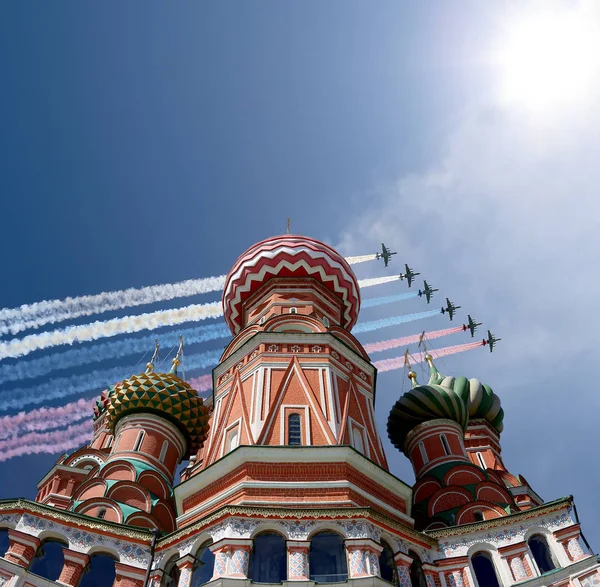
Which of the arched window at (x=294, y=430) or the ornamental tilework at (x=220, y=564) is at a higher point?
the arched window at (x=294, y=430)

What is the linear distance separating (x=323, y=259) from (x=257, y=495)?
10955 millimetres

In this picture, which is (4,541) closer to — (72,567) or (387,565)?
(72,567)

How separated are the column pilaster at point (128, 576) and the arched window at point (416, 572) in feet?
18.5

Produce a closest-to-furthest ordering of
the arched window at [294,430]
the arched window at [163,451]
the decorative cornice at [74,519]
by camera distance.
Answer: the decorative cornice at [74,519]
the arched window at [294,430]
the arched window at [163,451]

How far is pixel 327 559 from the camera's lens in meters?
12.3

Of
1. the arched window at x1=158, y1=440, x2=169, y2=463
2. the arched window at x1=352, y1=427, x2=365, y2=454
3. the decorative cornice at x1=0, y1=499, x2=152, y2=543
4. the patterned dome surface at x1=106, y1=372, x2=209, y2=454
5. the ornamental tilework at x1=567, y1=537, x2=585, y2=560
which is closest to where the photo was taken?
the ornamental tilework at x1=567, y1=537, x2=585, y2=560

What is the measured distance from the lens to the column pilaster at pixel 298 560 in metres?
11.7

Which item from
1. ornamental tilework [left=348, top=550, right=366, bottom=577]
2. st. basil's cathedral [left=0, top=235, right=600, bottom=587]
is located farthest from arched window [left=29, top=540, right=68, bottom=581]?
ornamental tilework [left=348, top=550, right=366, bottom=577]

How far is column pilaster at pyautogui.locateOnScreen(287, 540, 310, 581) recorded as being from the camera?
1171 centimetres

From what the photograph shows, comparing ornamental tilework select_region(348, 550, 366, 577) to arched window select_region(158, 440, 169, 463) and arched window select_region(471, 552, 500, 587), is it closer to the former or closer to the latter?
arched window select_region(471, 552, 500, 587)

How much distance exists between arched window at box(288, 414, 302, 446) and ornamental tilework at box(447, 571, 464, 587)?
4344 mm

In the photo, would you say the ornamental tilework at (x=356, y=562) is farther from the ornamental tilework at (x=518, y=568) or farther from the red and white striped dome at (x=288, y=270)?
the red and white striped dome at (x=288, y=270)

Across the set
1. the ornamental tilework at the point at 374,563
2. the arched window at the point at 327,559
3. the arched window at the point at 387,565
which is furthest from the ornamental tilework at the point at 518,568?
the arched window at the point at 327,559

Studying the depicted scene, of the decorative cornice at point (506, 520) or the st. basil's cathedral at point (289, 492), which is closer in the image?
the st. basil's cathedral at point (289, 492)
